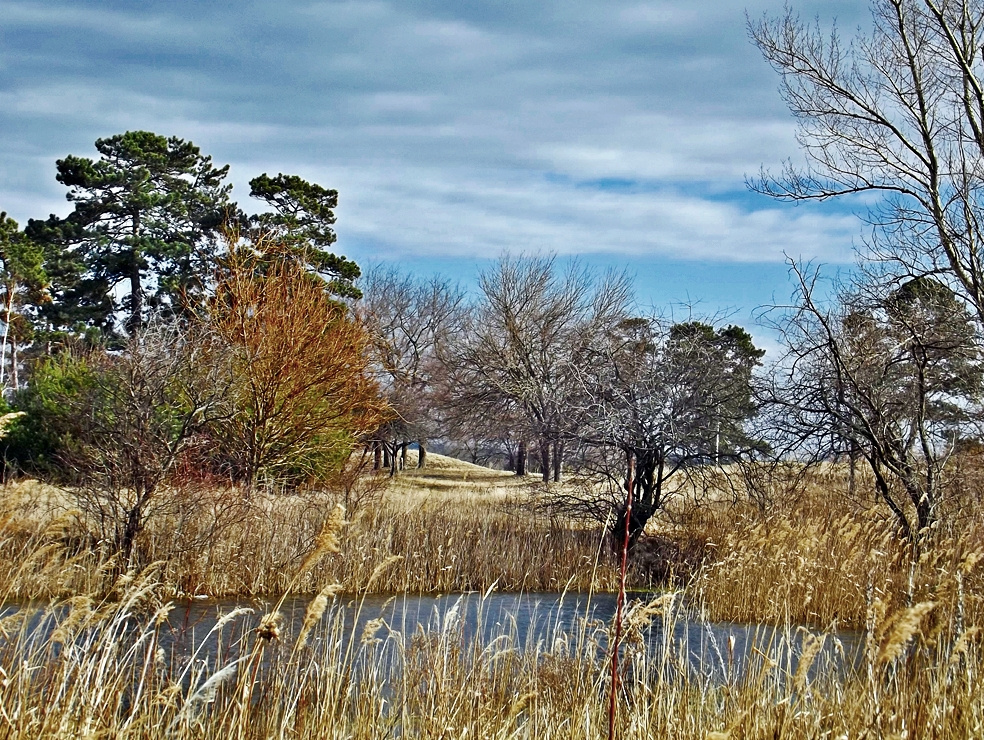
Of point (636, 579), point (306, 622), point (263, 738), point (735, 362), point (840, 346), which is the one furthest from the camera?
point (735, 362)

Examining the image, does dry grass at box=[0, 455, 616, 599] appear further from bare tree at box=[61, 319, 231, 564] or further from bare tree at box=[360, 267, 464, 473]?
bare tree at box=[360, 267, 464, 473]

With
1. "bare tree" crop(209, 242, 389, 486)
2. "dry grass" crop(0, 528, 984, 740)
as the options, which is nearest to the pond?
"dry grass" crop(0, 528, 984, 740)

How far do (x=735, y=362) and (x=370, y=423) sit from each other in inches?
469

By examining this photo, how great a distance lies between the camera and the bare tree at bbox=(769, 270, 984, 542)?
36.6ft

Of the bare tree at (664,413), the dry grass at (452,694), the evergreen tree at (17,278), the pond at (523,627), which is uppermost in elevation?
the evergreen tree at (17,278)

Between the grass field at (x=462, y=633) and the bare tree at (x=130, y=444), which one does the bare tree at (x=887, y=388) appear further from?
the bare tree at (x=130, y=444)

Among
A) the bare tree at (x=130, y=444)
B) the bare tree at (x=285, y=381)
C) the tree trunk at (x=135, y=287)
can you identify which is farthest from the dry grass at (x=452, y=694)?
the tree trunk at (x=135, y=287)

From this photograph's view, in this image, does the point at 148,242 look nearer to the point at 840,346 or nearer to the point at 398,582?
the point at 398,582

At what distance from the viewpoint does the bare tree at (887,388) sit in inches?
439

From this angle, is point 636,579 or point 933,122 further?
point 933,122

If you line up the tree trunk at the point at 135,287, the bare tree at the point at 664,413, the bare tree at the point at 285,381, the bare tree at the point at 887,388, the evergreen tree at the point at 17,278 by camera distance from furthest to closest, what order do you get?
the tree trunk at the point at 135,287 → the evergreen tree at the point at 17,278 → the bare tree at the point at 285,381 → the bare tree at the point at 664,413 → the bare tree at the point at 887,388

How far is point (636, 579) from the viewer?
1429 centimetres

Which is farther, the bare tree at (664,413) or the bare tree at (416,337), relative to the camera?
the bare tree at (416,337)

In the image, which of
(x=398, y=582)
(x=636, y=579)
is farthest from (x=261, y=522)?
(x=636, y=579)
